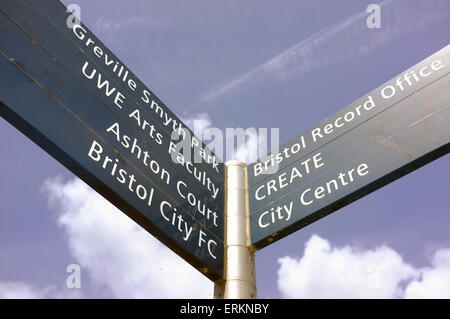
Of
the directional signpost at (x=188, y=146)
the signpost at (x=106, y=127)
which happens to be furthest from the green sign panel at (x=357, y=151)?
the signpost at (x=106, y=127)

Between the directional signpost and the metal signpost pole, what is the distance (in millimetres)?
11

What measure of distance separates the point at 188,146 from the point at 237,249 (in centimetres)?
107

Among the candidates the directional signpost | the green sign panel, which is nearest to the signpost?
the directional signpost

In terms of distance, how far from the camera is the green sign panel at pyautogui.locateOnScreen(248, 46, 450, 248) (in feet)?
13.3

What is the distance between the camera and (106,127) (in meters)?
3.86

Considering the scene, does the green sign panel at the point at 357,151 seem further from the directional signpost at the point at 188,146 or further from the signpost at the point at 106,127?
the signpost at the point at 106,127

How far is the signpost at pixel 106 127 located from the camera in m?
3.34

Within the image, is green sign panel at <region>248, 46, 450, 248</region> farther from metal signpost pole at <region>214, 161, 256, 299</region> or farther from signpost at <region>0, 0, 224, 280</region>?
signpost at <region>0, 0, 224, 280</region>

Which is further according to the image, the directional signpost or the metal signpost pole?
the metal signpost pole

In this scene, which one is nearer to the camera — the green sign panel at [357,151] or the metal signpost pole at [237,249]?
the green sign panel at [357,151]

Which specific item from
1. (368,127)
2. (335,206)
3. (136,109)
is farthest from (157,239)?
(368,127)

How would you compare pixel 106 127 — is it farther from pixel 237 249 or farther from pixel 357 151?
pixel 357 151

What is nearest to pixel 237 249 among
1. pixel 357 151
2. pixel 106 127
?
pixel 357 151

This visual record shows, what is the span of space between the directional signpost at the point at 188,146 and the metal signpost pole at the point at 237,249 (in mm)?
11
